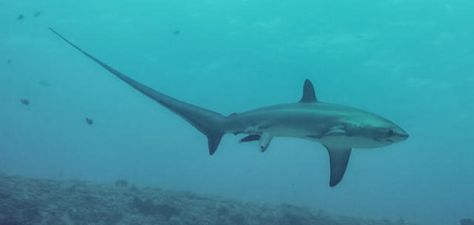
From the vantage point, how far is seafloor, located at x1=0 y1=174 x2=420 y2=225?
10.9m

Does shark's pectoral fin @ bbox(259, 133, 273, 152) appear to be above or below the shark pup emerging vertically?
below

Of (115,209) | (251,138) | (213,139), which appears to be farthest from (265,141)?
(115,209)

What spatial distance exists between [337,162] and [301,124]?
1187mm

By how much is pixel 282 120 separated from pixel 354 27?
111ft

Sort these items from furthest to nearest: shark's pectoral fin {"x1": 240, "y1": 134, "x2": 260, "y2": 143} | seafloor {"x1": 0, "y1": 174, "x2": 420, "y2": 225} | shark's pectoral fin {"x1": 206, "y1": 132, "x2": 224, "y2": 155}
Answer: seafloor {"x1": 0, "y1": 174, "x2": 420, "y2": 225} → shark's pectoral fin {"x1": 206, "y1": 132, "x2": 224, "y2": 155} → shark's pectoral fin {"x1": 240, "y1": 134, "x2": 260, "y2": 143}

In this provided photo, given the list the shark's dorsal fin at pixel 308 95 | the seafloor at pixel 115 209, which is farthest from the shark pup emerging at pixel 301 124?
the seafloor at pixel 115 209

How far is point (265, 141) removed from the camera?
7109 mm

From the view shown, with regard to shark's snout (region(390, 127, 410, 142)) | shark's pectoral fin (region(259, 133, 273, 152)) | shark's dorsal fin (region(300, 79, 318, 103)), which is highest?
shark's dorsal fin (region(300, 79, 318, 103))

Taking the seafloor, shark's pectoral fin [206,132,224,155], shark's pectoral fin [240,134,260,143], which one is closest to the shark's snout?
shark's pectoral fin [240,134,260,143]

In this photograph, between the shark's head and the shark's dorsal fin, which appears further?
the shark's dorsal fin

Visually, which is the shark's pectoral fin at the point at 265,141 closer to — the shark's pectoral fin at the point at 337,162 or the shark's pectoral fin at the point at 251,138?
the shark's pectoral fin at the point at 251,138

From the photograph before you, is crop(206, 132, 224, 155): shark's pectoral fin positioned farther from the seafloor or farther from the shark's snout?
the seafloor

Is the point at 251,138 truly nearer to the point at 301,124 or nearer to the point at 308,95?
the point at 301,124

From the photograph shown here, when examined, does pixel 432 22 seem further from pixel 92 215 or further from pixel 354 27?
pixel 92 215
